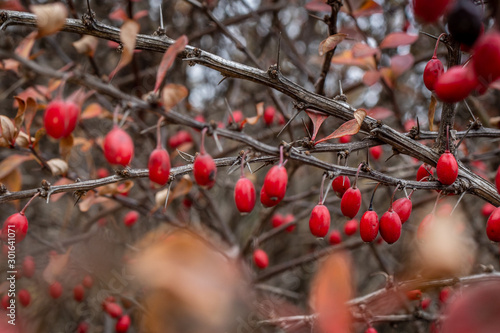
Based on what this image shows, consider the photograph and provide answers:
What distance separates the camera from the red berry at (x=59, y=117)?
79 cm

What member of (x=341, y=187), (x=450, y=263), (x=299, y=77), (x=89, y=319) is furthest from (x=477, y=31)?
(x=89, y=319)

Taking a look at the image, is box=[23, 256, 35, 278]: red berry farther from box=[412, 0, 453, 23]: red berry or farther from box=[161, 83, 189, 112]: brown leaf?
box=[412, 0, 453, 23]: red berry

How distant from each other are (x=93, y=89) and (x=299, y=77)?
8.20 feet

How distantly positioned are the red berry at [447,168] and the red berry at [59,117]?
891mm

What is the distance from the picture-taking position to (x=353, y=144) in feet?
3.74

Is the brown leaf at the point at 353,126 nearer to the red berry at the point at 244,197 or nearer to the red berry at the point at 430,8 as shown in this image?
the red berry at the point at 244,197

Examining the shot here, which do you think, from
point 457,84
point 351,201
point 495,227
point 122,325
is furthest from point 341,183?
point 122,325

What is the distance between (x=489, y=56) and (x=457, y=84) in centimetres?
9

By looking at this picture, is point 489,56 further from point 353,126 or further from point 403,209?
point 403,209

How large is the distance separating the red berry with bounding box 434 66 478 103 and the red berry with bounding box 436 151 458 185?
0.33 metres

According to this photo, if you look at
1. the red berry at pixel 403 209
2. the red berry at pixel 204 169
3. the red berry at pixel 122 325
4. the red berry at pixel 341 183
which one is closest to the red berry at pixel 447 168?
the red berry at pixel 403 209

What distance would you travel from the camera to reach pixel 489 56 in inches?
23.6

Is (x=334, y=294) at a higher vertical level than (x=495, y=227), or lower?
lower

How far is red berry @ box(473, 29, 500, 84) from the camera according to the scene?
0.59 m
